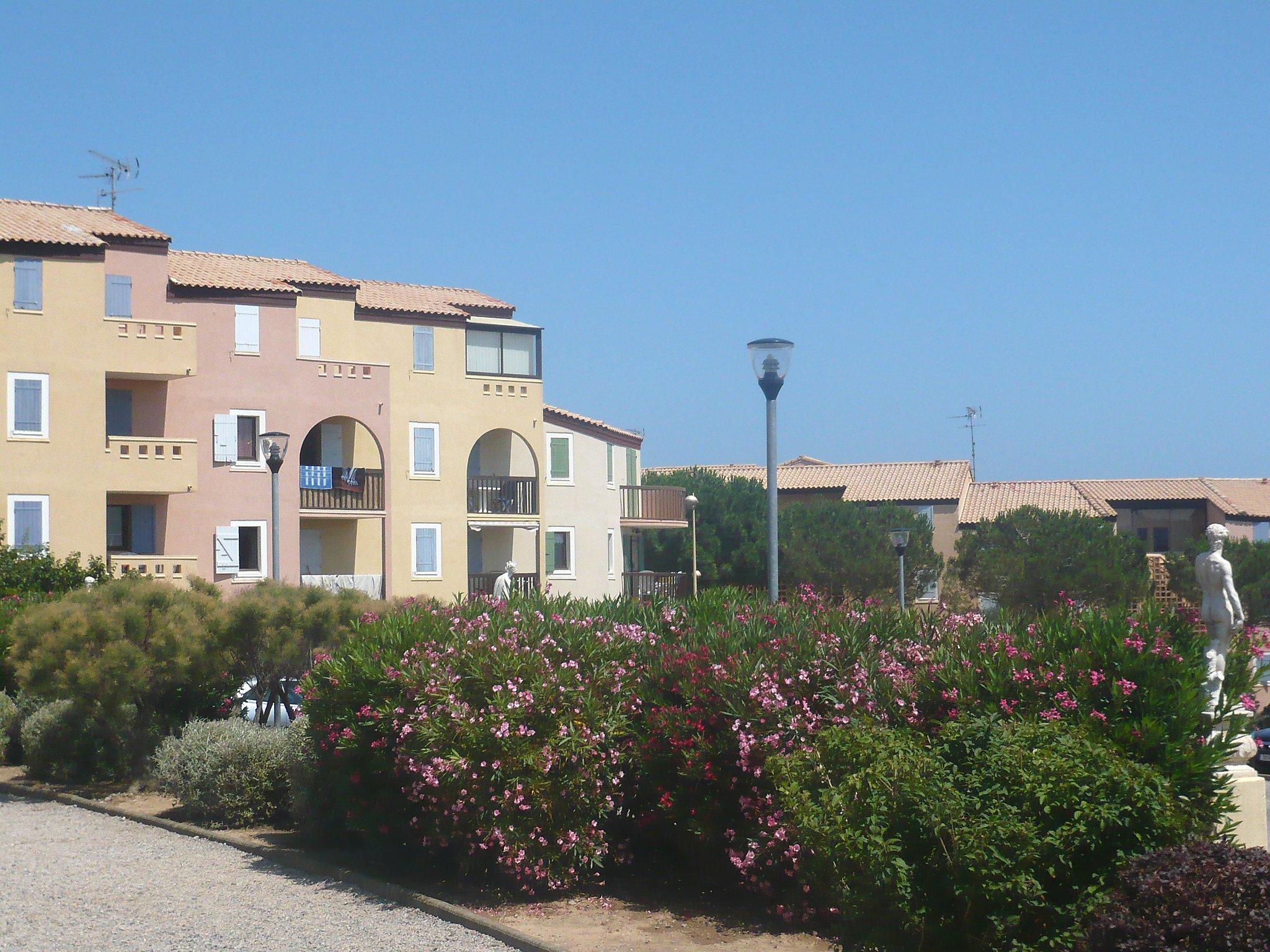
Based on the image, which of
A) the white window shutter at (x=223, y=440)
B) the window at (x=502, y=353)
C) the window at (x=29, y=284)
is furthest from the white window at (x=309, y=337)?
the window at (x=29, y=284)

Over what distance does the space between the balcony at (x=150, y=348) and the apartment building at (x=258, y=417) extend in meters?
0.04

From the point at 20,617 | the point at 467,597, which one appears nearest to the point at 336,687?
the point at 467,597

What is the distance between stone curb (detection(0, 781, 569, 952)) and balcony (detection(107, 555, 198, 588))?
16947mm

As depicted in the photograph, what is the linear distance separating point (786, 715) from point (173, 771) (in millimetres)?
7841

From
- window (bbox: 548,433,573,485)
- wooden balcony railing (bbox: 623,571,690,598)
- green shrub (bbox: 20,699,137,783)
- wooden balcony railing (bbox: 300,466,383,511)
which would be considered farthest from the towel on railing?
green shrub (bbox: 20,699,137,783)

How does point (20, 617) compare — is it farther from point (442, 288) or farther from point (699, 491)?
point (699, 491)

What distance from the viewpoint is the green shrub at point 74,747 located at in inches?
637

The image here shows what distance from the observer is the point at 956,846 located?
6574mm

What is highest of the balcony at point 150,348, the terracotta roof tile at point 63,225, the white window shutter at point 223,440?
the terracotta roof tile at point 63,225

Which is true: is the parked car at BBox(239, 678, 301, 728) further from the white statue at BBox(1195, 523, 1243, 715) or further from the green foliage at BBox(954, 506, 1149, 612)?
the green foliage at BBox(954, 506, 1149, 612)

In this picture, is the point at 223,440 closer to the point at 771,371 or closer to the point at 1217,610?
the point at 771,371

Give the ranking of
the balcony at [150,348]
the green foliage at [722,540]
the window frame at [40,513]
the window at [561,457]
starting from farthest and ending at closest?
1. the green foliage at [722,540]
2. the window at [561,457]
3. the balcony at [150,348]
4. the window frame at [40,513]

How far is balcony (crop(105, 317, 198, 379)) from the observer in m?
31.8

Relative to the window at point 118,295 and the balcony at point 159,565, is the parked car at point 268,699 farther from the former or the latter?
the window at point 118,295
